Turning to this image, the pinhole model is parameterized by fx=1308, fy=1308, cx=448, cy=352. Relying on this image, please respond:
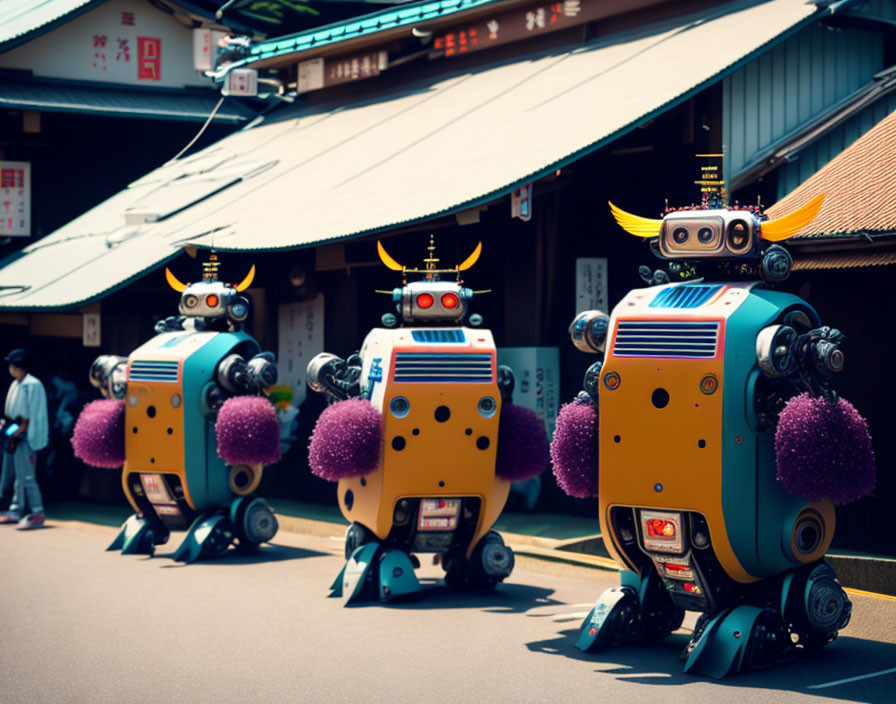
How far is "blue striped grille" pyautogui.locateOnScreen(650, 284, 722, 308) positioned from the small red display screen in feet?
3.95

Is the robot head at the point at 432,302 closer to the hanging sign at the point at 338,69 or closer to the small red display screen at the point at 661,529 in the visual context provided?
the small red display screen at the point at 661,529

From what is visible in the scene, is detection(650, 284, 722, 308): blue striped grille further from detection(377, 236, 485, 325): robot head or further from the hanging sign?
the hanging sign

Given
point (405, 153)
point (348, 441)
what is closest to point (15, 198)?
point (405, 153)

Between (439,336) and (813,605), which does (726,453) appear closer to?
(813,605)

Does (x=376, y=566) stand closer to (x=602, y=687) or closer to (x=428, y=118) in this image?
(x=602, y=687)

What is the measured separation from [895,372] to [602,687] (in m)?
3.99

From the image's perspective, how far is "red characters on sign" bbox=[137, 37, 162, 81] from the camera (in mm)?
21562

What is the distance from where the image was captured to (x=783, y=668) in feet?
23.0

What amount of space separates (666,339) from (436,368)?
224 cm

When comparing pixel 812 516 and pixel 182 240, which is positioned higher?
pixel 182 240

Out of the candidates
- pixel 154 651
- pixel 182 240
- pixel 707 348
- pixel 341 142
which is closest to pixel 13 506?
pixel 182 240

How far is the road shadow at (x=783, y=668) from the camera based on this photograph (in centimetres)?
656

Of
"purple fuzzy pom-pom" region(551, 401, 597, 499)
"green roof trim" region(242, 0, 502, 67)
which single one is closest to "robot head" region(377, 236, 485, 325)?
"purple fuzzy pom-pom" region(551, 401, 597, 499)

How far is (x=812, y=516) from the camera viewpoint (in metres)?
7.23
